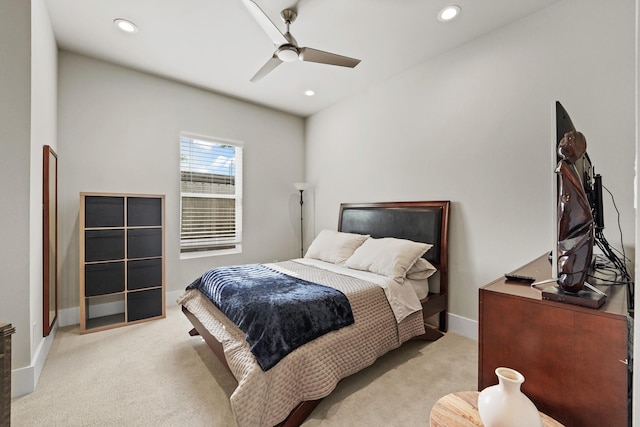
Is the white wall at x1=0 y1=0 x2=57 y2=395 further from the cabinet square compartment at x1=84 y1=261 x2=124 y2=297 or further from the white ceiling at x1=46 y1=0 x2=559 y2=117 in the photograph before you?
the cabinet square compartment at x1=84 y1=261 x2=124 y2=297

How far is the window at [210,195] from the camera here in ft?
12.4

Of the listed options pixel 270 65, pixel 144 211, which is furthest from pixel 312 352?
pixel 144 211

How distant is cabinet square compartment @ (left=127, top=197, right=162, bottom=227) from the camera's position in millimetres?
3098

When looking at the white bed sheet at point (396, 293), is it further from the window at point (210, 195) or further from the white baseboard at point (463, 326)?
the window at point (210, 195)

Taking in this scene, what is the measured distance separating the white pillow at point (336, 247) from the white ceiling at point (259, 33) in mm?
1961

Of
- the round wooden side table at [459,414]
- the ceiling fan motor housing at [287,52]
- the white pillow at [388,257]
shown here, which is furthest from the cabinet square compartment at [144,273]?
the round wooden side table at [459,414]

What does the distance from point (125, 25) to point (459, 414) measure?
3.64 metres

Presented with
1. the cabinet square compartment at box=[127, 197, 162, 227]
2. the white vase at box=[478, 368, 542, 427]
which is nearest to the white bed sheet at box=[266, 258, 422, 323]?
the white vase at box=[478, 368, 542, 427]

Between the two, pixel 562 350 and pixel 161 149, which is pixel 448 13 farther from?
pixel 161 149

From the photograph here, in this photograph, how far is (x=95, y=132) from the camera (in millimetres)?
3100

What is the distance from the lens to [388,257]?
2645 millimetres

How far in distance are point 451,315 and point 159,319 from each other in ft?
10.4

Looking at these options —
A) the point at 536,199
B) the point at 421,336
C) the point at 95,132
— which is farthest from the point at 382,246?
the point at 95,132

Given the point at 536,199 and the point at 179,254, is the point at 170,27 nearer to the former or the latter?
the point at 179,254
